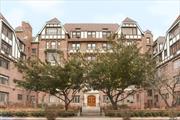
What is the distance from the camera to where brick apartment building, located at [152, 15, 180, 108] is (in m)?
49.3

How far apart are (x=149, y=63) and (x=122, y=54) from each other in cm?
366

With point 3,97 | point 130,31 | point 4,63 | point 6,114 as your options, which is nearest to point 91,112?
point 3,97

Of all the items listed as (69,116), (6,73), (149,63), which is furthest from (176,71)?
(6,73)

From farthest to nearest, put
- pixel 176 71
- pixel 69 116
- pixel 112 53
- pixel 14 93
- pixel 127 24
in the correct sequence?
1. pixel 127 24
2. pixel 14 93
3. pixel 176 71
4. pixel 112 53
5. pixel 69 116

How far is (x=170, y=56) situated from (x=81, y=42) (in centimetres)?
1766

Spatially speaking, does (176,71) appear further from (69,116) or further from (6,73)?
(6,73)

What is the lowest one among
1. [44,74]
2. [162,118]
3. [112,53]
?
[162,118]

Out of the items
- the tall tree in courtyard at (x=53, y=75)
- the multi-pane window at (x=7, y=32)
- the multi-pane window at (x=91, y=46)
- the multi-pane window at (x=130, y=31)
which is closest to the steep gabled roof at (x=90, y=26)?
the multi-pane window at (x=91, y=46)

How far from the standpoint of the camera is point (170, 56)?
53.4 meters

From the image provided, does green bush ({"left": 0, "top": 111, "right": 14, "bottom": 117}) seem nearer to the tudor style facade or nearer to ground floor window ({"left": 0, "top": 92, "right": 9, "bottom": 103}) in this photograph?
ground floor window ({"left": 0, "top": 92, "right": 9, "bottom": 103})

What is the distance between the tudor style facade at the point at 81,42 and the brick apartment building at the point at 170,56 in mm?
3336

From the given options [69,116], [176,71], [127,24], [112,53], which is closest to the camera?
[69,116]

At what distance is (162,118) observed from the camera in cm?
3209

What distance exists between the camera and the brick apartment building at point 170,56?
49.3 m
